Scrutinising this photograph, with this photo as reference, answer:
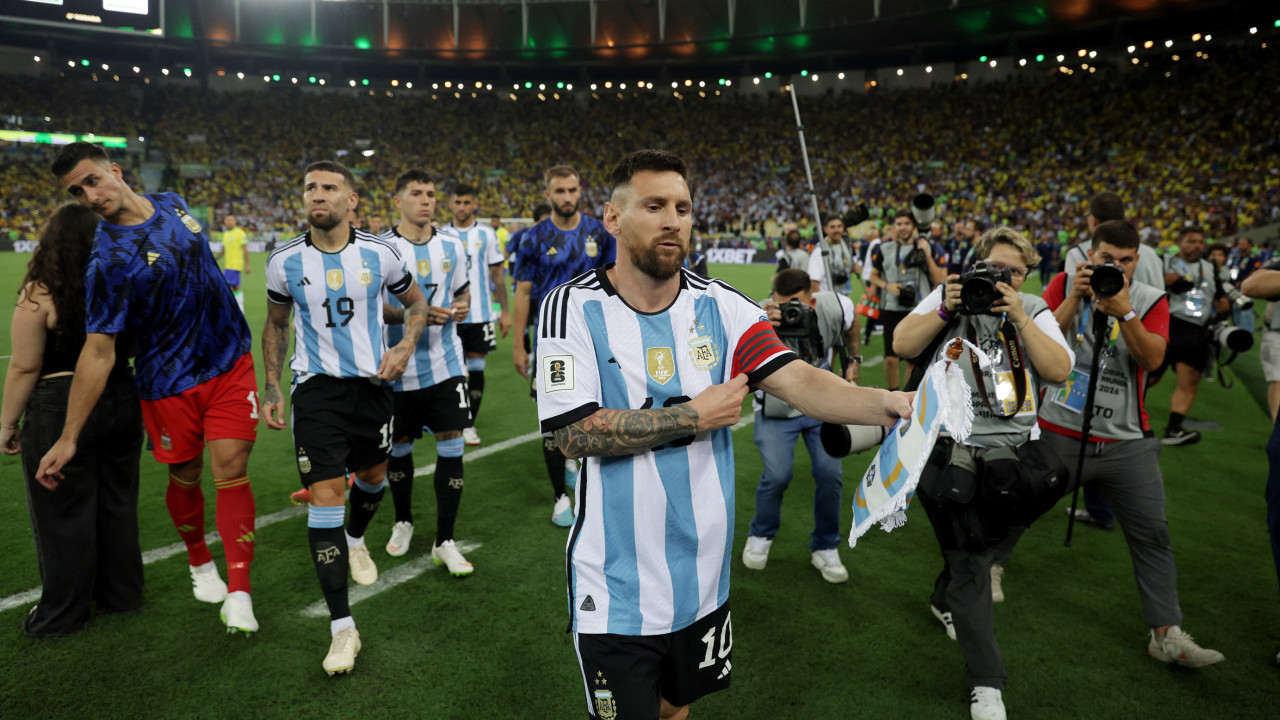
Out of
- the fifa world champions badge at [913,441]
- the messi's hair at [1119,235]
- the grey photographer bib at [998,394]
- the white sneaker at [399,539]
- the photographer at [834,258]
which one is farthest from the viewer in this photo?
the photographer at [834,258]

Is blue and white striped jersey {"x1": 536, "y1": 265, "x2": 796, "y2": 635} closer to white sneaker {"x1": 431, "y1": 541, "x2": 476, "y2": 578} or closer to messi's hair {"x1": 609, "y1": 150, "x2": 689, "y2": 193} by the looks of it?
messi's hair {"x1": 609, "y1": 150, "x2": 689, "y2": 193}

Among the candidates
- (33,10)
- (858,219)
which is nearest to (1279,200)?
(858,219)

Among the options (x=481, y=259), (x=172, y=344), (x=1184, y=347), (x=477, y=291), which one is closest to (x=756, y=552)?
(x=172, y=344)

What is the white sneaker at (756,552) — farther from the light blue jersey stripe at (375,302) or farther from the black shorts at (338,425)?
the light blue jersey stripe at (375,302)

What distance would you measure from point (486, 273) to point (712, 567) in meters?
6.08

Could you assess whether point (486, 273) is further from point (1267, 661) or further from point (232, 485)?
point (1267, 661)

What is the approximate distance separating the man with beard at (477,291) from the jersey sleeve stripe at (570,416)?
5.01 metres

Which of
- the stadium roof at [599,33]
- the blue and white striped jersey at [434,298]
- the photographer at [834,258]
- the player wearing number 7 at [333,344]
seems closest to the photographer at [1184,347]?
the photographer at [834,258]

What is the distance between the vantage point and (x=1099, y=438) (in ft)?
12.1

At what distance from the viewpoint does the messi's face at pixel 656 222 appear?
2.13 metres

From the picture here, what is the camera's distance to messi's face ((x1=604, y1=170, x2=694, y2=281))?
2.13 m

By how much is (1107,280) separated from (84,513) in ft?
17.2

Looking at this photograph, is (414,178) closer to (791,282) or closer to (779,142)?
(791,282)

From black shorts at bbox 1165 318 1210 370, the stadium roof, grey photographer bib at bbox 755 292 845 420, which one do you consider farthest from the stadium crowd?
grey photographer bib at bbox 755 292 845 420
